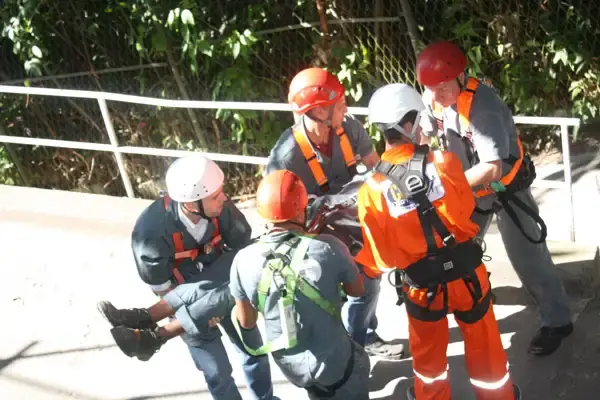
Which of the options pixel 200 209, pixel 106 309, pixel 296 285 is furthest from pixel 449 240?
pixel 106 309

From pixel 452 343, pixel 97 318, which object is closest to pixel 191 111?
pixel 97 318

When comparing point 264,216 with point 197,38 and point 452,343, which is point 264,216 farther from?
point 197,38

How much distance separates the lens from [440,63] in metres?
4.43

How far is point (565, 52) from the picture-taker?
25.6 ft

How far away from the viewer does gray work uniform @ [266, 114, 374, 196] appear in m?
4.73

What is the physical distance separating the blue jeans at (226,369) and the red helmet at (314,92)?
129 cm

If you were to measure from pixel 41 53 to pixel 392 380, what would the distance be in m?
6.01

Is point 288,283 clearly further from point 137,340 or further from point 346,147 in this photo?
point 346,147

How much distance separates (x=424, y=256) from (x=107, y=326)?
301 centimetres

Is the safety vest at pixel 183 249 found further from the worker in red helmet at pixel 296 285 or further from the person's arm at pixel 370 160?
the person's arm at pixel 370 160

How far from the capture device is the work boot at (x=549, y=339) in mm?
4906

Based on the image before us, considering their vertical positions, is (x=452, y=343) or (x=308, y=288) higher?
(x=308, y=288)

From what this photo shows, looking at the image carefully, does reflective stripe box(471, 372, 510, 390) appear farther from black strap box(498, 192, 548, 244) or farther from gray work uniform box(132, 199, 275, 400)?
gray work uniform box(132, 199, 275, 400)

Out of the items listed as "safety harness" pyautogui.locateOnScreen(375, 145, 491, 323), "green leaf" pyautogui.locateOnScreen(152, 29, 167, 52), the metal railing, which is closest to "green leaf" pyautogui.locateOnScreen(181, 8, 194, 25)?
"green leaf" pyautogui.locateOnScreen(152, 29, 167, 52)
